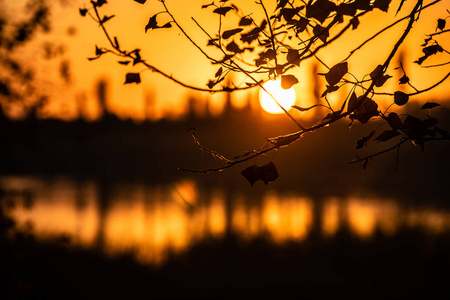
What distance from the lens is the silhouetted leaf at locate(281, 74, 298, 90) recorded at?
2.25m

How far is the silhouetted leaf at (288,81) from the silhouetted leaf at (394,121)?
44 cm

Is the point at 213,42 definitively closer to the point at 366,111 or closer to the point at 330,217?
the point at 366,111

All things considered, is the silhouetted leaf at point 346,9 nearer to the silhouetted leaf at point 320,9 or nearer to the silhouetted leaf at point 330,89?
the silhouetted leaf at point 320,9

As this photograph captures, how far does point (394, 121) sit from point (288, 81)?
1.58 ft

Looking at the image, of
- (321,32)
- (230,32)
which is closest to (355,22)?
(321,32)

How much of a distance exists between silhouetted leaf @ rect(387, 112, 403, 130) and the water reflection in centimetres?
1274

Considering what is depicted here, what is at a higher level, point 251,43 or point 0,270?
point 251,43

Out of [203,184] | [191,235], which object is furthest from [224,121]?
[191,235]

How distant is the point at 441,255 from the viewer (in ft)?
55.3

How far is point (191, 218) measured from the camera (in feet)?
92.8

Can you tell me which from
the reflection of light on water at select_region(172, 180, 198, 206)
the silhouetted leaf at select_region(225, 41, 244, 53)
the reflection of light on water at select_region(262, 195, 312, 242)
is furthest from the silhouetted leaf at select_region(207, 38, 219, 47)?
the reflection of light on water at select_region(172, 180, 198, 206)

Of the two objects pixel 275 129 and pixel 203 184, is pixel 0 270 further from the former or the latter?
pixel 275 129

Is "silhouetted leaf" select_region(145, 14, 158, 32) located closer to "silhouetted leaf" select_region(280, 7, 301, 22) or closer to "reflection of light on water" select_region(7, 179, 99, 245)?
"silhouetted leaf" select_region(280, 7, 301, 22)

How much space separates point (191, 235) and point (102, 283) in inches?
284
